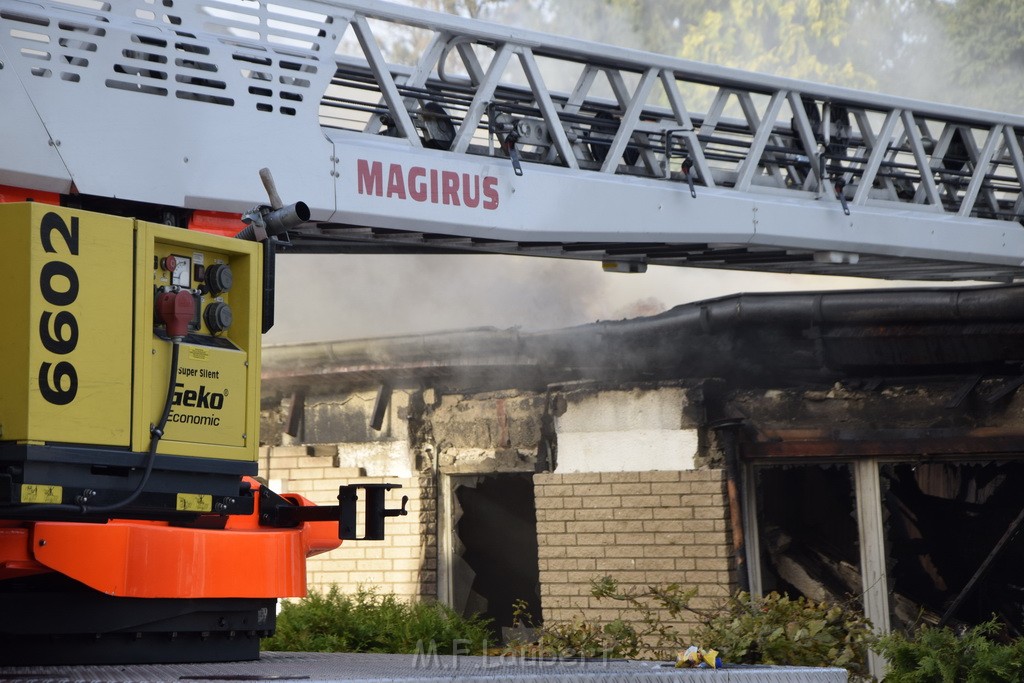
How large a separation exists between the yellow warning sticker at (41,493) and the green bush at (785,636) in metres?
3.91

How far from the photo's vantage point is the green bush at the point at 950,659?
5.86 metres

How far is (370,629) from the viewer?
817 centimetres

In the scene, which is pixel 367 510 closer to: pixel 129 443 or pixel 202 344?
pixel 202 344

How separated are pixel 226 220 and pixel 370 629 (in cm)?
454

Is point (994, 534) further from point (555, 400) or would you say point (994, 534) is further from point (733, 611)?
point (555, 400)

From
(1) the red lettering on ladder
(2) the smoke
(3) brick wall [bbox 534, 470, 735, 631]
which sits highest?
(2) the smoke

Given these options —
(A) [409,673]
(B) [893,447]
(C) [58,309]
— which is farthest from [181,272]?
(B) [893,447]

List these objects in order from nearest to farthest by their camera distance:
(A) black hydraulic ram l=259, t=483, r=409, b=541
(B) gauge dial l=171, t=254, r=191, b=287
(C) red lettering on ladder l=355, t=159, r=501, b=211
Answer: (B) gauge dial l=171, t=254, r=191, b=287
(A) black hydraulic ram l=259, t=483, r=409, b=541
(C) red lettering on ladder l=355, t=159, r=501, b=211

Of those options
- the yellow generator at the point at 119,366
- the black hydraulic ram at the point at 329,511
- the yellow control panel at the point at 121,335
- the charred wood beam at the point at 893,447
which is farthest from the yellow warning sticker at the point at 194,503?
the charred wood beam at the point at 893,447

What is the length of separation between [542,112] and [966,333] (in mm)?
3223

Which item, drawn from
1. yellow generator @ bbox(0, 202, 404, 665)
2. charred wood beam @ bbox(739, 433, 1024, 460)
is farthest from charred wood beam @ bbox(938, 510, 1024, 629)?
yellow generator @ bbox(0, 202, 404, 665)

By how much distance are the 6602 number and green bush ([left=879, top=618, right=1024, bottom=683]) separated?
4.39 meters

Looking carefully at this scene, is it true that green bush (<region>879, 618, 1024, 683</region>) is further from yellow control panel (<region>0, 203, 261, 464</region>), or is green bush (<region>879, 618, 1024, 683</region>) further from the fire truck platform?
yellow control panel (<region>0, 203, 261, 464</region>)

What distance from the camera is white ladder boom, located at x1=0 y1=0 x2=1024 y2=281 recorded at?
3986 millimetres
